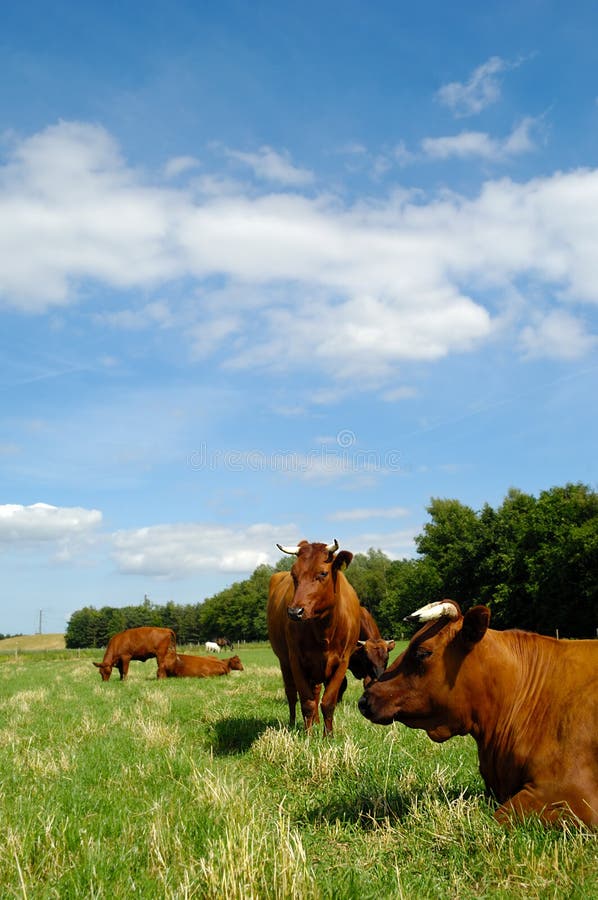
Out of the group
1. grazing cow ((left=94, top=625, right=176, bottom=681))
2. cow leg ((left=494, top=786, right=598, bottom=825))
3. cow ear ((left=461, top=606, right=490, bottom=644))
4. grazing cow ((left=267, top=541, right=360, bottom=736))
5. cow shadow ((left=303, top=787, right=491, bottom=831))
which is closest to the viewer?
cow leg ((left=494, top=786, right=598, bottom=825))

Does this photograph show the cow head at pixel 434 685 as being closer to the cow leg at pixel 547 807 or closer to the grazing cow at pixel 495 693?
the grazing cow at pixel 495 693

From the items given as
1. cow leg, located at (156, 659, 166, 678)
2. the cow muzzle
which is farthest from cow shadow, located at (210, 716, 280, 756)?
cow leg, located at (156, 659, 166, 678)

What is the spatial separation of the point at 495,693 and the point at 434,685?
47 cm

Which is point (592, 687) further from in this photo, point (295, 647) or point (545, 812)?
point (295, 647)

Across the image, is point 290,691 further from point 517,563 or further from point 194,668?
point 517,563

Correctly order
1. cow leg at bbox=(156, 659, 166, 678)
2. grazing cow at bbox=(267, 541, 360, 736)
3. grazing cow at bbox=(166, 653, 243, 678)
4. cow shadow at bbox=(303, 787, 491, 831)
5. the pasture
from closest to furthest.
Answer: the pasture, cow shadow at bbox=(303, 787, 491, 831), grazing cow at bbox=(267, 541, 360, 736), cow leg at bbox=(156, 659, 166, 678), grazing cow at bbox=(166, 653, 243, 678)

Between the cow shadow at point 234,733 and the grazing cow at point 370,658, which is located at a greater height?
the grazing cow at point 370,658

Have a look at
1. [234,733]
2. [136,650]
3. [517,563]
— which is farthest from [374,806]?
[517,563]

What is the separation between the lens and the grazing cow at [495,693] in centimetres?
525

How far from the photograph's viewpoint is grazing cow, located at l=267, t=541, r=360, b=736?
9336 mm

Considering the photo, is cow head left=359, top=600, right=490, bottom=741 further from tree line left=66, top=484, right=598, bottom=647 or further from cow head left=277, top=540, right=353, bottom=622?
tree line left=66, top=484, right=598, bottom=647

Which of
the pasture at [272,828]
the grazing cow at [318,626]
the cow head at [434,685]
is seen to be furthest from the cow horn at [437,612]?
the grazing cow at [318,626]

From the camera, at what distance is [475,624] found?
5.50 metres

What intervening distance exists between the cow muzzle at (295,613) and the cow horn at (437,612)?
3.25 meters
